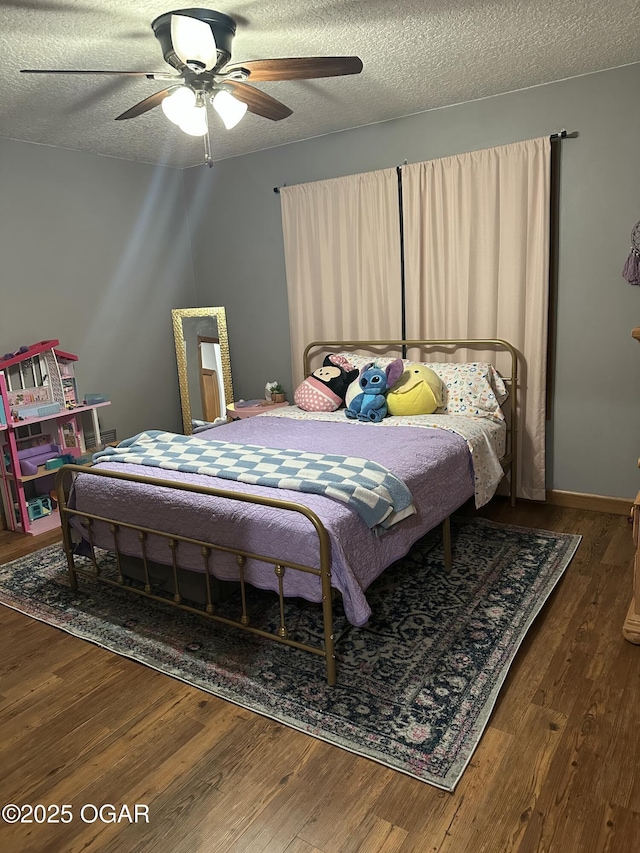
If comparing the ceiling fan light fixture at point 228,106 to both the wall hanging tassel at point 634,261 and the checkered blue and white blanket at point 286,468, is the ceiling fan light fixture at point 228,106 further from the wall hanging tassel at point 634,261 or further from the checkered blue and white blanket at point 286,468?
the wall hanging tassel at point 634,261

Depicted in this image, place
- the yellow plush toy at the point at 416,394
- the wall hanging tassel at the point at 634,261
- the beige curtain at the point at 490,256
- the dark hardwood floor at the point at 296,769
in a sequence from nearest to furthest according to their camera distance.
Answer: the dark hardwood floor at the point at 296,769, the wall hanging tassel at the point at 634,261, the beige curtain at the point at 490,256, the yellow plush toy at the point at 416,394

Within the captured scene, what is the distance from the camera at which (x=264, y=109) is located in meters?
2.76

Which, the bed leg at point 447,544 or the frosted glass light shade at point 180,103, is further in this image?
the bed leg at point 447,544

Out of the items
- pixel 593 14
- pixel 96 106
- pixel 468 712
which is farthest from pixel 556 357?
pixel 96 106

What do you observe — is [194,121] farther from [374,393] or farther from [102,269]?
[102,269]

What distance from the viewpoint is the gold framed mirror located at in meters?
5.07

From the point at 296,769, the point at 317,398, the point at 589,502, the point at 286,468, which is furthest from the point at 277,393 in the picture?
the point at 296,769

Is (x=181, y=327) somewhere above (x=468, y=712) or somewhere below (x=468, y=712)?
above

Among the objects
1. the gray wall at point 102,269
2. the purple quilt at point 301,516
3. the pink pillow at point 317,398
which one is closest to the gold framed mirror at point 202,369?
the gray wall at point 102,269

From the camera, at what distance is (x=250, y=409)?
466 centimetres

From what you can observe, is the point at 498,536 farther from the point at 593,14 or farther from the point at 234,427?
the point at 593,14

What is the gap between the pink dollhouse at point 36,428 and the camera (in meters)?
3.86

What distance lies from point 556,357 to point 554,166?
43.6 inches

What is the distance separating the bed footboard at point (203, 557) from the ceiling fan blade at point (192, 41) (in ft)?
5.18
